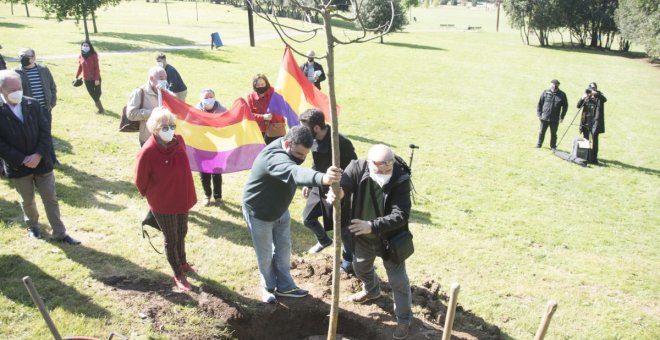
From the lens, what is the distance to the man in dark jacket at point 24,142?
605 cm

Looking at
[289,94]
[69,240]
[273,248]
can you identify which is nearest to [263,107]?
[289,94]

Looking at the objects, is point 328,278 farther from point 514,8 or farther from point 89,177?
point 514,8

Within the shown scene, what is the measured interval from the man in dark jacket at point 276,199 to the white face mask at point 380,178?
0.72 meters

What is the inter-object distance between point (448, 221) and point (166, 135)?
590 centimetres

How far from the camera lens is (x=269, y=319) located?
231 inches

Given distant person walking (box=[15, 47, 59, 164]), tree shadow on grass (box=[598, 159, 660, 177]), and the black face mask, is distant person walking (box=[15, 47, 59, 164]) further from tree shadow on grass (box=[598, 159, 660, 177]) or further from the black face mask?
tree shadow on grass (box=[598, 159, 660, 177])

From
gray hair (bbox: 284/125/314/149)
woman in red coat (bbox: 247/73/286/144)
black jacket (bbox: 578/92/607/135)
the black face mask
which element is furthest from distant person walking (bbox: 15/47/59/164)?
black jacket (bbox: 578/92/607/135)

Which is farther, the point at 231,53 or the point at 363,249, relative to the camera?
the point at 231,53

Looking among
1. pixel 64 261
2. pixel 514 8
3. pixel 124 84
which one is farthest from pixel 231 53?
pixel 514 8

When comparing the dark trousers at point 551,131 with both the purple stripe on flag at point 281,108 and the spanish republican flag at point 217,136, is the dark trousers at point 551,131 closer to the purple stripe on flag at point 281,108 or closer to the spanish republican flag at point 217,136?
the purple stripe on flag at point 281,108

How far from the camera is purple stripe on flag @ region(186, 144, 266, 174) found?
26.2 ft

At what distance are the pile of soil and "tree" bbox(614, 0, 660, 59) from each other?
42374 mm

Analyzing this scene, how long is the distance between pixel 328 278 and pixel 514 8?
5225 centimetres

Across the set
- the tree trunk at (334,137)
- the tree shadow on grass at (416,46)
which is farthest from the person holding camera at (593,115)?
the tree shadow on grass at (416,46)
